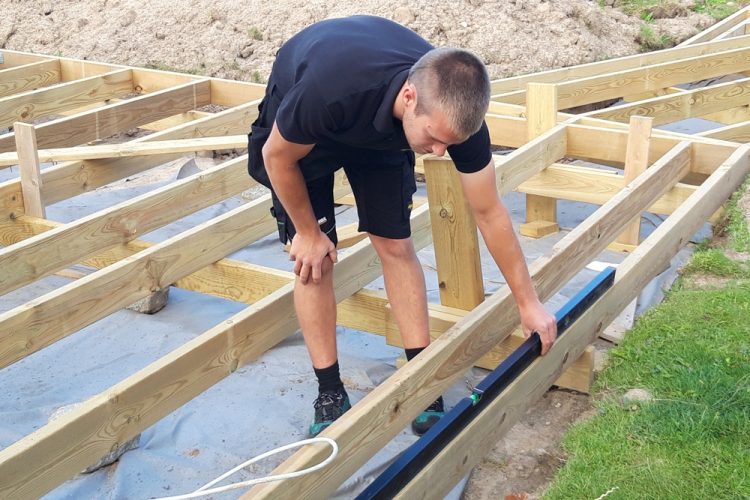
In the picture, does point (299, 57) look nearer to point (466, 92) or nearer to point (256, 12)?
point (466, 92)

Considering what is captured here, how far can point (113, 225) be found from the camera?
4281mm

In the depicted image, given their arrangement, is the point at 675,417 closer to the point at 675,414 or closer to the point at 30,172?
the point at 675,414

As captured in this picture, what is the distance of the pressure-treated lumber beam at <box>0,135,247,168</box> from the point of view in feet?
16.6

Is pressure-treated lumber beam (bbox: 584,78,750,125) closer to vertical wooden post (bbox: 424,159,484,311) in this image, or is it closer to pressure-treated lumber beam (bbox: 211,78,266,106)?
pressure-treated lumber beam (bbox: 211,78,266,106)

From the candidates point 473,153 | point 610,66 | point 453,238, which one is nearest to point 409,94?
point 473,153

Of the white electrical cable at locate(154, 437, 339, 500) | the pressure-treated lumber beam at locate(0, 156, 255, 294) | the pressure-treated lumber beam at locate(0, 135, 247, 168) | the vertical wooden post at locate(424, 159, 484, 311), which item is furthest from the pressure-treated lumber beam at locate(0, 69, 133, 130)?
the white electrical cable at locate(154, 437, 339, 500)

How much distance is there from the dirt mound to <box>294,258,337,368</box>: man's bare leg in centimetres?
548

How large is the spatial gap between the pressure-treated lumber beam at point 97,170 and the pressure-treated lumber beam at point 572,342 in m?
2.98

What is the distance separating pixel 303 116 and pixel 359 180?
26.2 inches

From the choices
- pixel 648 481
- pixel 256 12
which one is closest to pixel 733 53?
pixel 256 12

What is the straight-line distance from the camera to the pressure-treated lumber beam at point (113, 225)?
12.5 feet

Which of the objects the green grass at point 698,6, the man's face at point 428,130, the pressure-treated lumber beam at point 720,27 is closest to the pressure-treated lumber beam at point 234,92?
the man's face at point 428,130

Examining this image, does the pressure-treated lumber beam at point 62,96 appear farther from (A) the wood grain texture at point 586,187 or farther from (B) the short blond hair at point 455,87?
(B) the short blond hair at point 455,87

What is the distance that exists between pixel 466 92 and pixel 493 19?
278 inches
